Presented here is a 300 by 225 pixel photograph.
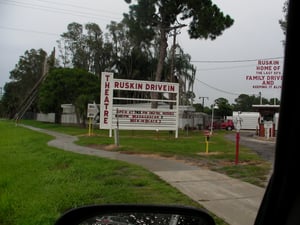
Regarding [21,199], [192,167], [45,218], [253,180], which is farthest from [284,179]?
[192,167]

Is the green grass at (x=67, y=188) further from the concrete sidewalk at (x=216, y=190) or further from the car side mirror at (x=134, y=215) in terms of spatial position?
the car side mirror at (x=134, y=215)

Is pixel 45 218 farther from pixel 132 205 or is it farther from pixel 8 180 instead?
pixel 132 205

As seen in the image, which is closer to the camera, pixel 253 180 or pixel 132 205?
pixel 132 205

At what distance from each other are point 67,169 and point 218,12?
77.5 feet

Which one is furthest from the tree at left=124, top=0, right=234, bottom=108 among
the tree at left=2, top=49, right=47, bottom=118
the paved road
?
the tree at left=2, top=49, right=47, bottom=118

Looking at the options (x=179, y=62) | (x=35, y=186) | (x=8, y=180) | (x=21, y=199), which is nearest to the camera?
(x=21, y=199)

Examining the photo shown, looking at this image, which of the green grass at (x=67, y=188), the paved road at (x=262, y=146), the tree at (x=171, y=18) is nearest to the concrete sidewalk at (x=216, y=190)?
the green grass at (x=67, y=188)

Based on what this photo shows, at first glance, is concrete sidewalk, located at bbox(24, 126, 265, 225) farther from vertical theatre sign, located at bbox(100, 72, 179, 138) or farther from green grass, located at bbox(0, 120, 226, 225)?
vertical theatre sign, located at bbox(100, 72, 179, 138)

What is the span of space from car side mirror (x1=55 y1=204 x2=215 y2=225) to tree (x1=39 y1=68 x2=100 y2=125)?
42336 mm

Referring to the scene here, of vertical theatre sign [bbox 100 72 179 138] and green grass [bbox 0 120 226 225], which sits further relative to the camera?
vertical theatre sign [bbox 100 72 179 138]

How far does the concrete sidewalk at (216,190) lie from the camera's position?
6645 millimetres

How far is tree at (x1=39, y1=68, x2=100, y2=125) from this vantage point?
45.9 metres

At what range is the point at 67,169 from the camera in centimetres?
1097

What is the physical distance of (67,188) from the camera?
814cm
